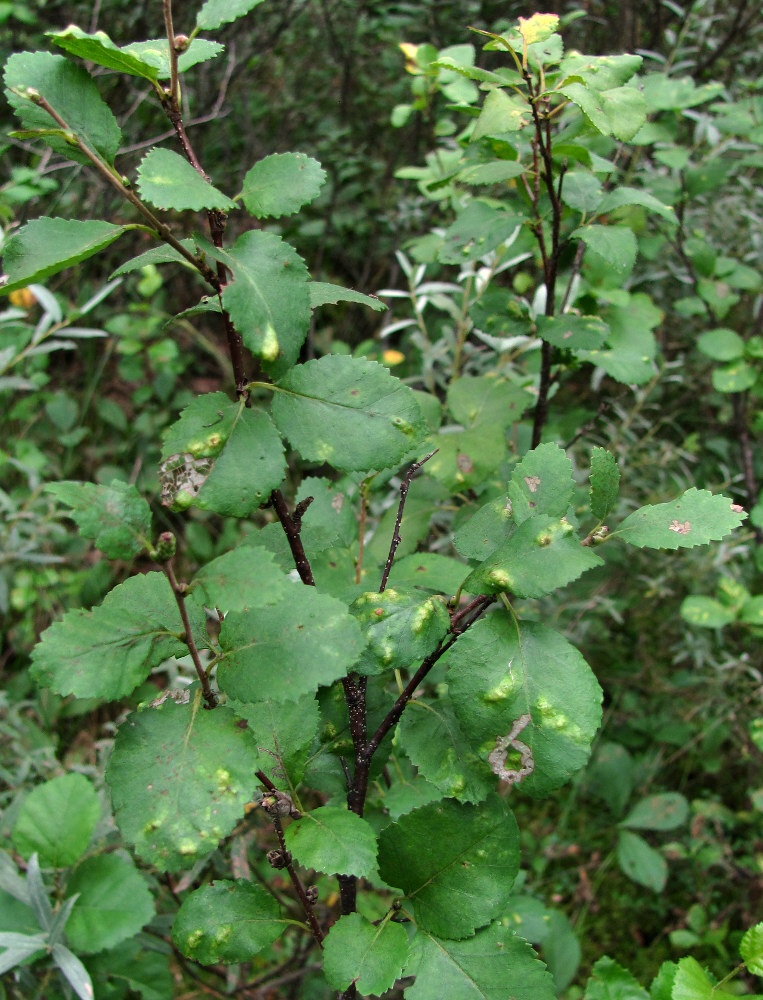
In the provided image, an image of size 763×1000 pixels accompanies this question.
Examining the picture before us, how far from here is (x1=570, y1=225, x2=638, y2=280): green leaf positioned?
49.1 inches

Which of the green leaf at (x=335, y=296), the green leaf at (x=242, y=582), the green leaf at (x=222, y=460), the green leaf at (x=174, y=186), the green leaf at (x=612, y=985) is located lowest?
the green leaf at (x=612, y=985)

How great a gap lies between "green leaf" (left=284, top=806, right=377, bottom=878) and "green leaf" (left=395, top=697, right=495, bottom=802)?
0.10 meters

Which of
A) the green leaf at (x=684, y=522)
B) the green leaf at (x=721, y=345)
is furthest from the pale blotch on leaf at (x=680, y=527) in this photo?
the green leaf at (x=721, y=345)

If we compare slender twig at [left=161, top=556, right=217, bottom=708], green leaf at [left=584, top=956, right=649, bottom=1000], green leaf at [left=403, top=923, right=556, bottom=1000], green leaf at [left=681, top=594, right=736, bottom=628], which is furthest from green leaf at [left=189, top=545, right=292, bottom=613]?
green leaf at [left=681, top=594, right=736, bottom=628]

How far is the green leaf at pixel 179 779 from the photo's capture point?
69 centimetres

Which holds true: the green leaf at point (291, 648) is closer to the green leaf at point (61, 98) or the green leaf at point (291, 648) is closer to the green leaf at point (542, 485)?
the green leaf at point (542, 485)

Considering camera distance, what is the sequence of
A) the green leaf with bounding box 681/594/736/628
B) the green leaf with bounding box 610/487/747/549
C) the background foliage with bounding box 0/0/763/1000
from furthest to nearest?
the green leaf with bounding box 681/594/736/628 < the background foliage with bounding box 0/0/763/1000 < the green leaf with bounding box 610/487/747/549

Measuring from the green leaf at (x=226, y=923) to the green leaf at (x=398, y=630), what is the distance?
33 cm

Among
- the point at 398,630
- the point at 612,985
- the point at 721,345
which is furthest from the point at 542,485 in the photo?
the point at 721,345

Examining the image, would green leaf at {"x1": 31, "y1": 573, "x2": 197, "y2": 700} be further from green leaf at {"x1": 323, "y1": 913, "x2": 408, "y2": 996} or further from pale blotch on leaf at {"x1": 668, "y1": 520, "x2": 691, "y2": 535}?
pale blotch on leaf at {"x1": 668, "y1": 520, "x2": 691, "y2": 535}

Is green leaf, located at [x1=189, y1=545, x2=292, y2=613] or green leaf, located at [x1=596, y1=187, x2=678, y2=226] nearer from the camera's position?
green leaf, located at [x1=189, y1=545, x2=292, y2=613]

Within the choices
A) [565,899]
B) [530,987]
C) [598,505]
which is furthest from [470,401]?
[565,899]

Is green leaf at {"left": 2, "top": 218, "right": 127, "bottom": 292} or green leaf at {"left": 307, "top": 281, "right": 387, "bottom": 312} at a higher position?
green leaf at {"left": 2, "top": 218, "right": 127, "bottom": 292}

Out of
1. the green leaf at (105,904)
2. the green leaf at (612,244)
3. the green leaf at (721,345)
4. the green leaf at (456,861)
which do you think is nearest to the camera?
the green leaf at (456,861)
